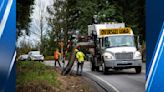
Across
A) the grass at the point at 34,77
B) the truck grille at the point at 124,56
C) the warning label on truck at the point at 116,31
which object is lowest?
the grass at the point at 34,77

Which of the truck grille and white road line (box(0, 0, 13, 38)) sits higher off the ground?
white road line (box(0, 0, 13, 38))

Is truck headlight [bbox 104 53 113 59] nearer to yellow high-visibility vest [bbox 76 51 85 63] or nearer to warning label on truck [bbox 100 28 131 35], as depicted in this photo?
yellow high-visibility vest [bbox 76 51 85 63]

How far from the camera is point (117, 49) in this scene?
2972 cm

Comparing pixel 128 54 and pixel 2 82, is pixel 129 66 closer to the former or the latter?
pixel 128 54

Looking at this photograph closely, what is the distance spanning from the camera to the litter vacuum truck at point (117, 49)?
29.6 metres

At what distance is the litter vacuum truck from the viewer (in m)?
29.6

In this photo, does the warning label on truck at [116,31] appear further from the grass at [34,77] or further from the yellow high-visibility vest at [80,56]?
the grass at [34,77]

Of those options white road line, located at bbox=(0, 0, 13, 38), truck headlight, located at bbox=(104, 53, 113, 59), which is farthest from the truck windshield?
white road line, located at bbox=(0, 0, 13, 38)

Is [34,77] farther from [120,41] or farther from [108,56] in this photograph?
[120,41]

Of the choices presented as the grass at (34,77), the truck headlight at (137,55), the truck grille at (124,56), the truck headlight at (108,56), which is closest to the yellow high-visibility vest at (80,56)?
the truck headlight at (108,56)

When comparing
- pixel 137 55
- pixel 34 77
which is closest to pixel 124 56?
pixel 137 55

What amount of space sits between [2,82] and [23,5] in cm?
2203

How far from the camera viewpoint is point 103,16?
5747cm

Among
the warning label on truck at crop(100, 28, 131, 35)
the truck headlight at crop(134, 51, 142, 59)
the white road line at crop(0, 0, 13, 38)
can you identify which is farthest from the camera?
the warning label on truck at crop(100, 28, 131, 35)
